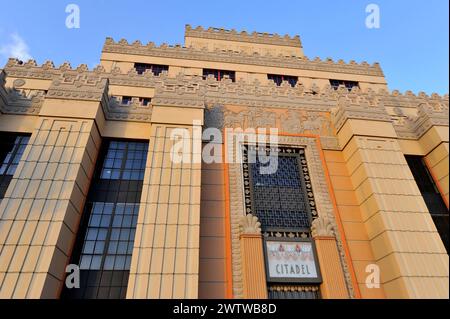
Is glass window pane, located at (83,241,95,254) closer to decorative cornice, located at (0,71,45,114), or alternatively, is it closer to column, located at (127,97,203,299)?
column, located at (127,97,203,299)

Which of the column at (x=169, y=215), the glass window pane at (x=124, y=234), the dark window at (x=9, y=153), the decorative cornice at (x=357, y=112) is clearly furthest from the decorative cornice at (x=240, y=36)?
the glass window pane at (x=124, y=234)

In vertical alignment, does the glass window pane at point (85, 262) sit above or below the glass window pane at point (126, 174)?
below

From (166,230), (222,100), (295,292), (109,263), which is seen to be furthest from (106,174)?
(295,292)

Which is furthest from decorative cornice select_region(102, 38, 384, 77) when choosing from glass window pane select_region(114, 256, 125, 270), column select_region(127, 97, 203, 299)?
glass window pane select_region(114, 256, 125, 270)

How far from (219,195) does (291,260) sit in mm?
3756

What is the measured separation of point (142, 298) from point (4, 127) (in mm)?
9859

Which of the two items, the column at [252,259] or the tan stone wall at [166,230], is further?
the column at [252,259]

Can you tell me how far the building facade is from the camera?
368 inches

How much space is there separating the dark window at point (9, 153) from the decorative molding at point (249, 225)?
9361 millimetres

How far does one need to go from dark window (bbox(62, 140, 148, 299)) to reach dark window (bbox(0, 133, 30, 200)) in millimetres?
3243

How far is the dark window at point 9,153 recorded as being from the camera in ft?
37.5

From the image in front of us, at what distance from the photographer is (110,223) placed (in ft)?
36.0

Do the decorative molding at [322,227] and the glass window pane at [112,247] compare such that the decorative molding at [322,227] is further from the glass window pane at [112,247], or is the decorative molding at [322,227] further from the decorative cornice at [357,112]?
the glass window pane at [112,247]

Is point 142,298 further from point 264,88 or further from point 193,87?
point 264,88
